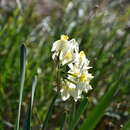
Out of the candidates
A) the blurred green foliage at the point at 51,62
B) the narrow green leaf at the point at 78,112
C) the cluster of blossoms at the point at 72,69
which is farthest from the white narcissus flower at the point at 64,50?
the blurred green foliage at the point at 51,62

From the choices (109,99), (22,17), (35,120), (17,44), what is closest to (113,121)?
(35,120)

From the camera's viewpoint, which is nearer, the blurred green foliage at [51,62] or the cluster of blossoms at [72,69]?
the cluster of blossoms at [72,69]

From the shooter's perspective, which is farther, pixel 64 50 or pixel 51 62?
pixel 51 62

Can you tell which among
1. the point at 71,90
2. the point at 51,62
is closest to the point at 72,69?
the point at 71,90

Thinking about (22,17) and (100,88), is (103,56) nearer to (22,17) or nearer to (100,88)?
(100,88)

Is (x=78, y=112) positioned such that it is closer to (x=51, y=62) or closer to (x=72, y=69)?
(x=72, y=69)

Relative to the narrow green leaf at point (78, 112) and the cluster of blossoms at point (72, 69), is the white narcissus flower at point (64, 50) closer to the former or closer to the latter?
the cluster of blossoms at point (72, 69)
